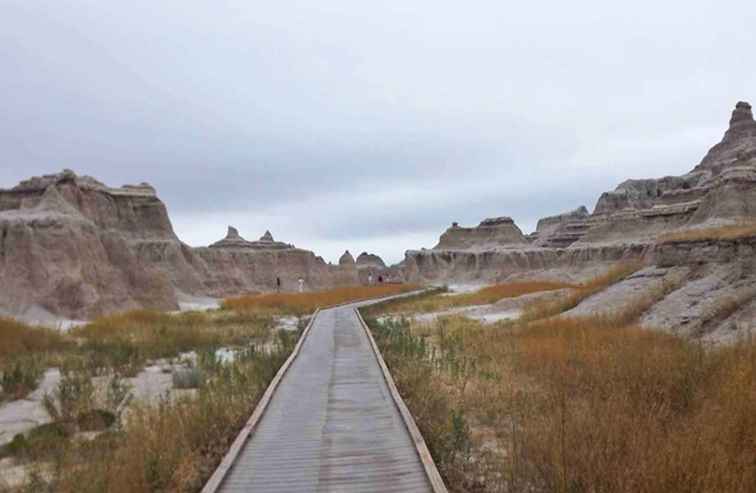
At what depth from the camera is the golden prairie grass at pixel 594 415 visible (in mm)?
4969

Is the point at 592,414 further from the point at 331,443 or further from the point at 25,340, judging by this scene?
the point at 25,340

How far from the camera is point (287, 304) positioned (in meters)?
37.1

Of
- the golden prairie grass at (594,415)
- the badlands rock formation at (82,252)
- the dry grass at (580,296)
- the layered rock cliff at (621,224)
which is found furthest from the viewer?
the layered rock cliff at (621,224)

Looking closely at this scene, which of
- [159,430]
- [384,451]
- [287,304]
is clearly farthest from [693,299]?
[287,304]

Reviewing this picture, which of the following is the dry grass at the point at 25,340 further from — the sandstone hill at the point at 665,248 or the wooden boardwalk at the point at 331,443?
the sandstone hill at the point at 665,248

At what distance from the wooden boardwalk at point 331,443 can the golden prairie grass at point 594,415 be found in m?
0.35

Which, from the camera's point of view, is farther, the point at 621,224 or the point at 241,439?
the point at 621,224

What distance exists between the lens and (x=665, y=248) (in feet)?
67.8

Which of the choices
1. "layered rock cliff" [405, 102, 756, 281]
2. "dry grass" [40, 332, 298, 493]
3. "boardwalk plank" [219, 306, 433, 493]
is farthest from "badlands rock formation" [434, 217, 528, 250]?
"dry grass" [40, 332, 298, 493]

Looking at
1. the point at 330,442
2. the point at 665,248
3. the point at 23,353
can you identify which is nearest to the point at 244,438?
the point at 330,442

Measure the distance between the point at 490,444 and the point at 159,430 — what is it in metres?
3.76

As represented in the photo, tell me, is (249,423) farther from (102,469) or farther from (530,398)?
(530,398)

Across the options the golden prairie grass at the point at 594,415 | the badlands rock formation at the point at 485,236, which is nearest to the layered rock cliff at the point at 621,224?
the badlands rock formation at the point at 485,236

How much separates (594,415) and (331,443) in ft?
9.35
